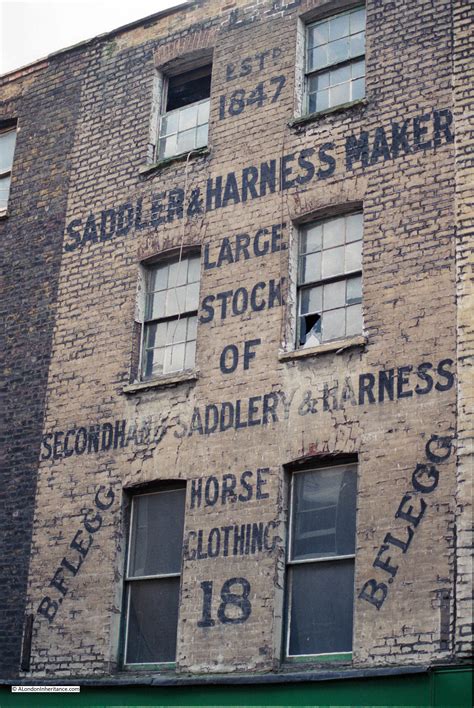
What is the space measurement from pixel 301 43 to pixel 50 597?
7.75 metres

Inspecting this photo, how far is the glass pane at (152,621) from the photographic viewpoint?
45.8 feet

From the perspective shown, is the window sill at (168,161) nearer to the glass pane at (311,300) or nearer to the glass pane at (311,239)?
the glass pane at (311,239)

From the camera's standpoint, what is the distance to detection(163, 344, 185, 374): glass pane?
15133 mm

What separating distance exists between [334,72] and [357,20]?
2.40 feet

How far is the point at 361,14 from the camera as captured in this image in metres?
15.4

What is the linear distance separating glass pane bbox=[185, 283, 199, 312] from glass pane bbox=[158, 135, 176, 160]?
7.01 ft

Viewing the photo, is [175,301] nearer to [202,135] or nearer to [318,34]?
[202,135]

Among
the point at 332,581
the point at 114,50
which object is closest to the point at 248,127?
the point at 114,50

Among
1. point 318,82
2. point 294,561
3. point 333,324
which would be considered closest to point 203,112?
point 318,82

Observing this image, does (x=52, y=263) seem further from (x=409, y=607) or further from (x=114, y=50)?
(x=409, y=607)

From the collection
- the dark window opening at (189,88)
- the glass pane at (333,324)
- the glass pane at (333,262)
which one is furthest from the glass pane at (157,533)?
the dark window opening at (189,88)

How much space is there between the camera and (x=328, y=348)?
1362 centimetres

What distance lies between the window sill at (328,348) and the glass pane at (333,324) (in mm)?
133

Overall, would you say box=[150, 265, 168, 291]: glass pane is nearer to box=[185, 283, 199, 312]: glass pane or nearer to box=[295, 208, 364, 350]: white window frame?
box=[185, 283, 199, 312]: glass pane
